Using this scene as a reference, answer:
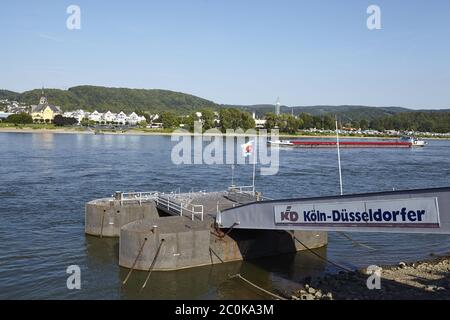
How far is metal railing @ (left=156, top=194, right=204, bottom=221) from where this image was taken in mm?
26812

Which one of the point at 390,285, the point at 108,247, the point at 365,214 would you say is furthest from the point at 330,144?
the point at 365,214

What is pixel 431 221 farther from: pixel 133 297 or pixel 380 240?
pixel 380 240

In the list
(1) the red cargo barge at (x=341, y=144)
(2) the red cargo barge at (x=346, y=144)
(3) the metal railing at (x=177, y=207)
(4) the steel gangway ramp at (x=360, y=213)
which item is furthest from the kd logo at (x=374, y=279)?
(2) the red cargo barge at (x=346, y=144)

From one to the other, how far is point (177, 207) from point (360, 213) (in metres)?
13.2

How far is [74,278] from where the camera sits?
23.1 m

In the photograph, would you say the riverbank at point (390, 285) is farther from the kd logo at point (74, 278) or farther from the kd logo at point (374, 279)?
the kd logo at point (74, 278)

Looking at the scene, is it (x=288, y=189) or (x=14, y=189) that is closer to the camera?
(x=14, y=189)

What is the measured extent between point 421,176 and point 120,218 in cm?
4985

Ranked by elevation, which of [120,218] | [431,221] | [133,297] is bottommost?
[133,297]

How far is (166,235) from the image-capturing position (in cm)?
2267

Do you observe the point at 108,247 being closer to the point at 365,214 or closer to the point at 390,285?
the point at 390,285

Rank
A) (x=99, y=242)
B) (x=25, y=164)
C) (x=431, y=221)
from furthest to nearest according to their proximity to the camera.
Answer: (x=25, y=164) < (x=99, y=242) < (x=431, y=221)

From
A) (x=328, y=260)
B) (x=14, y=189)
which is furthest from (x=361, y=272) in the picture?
(x=14, y=189)

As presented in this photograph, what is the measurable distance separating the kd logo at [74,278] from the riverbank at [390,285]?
367 inches
